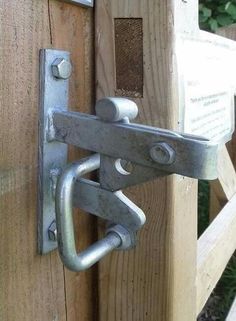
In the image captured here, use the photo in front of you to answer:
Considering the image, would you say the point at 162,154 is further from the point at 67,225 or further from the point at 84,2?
the point at 84,2

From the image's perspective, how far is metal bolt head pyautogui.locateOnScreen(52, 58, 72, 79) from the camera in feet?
2.12

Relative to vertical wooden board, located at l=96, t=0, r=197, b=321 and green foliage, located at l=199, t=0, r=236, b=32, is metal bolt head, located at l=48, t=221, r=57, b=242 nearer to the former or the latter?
vertical wooden board, located at l=96, t=0, r=197, b=321

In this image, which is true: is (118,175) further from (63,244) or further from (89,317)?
(89,317)

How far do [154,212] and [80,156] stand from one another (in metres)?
0.15

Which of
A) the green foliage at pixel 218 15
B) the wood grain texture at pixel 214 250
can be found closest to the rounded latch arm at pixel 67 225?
the wood grain texture at pixel 214 250

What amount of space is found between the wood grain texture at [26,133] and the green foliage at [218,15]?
2.28m

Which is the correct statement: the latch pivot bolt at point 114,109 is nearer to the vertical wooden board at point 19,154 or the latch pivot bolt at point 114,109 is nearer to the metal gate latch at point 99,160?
the metal gate latch at point 99,160

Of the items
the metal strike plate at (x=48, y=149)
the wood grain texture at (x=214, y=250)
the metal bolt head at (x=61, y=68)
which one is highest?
the metal bolt head at (x=61, y=68)

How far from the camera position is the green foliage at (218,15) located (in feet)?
9.40

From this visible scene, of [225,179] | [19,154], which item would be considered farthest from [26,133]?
[225,179]

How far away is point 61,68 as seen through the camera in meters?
0.65

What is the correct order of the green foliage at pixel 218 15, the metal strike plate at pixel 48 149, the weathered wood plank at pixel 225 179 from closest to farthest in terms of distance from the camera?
the metal strike plate at pixel 48 149, the weathered wood plank at pixel 225 179, the green foliage at pixel 218 15

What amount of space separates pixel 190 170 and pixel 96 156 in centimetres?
16

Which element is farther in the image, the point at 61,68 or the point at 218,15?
the point at 218,15
